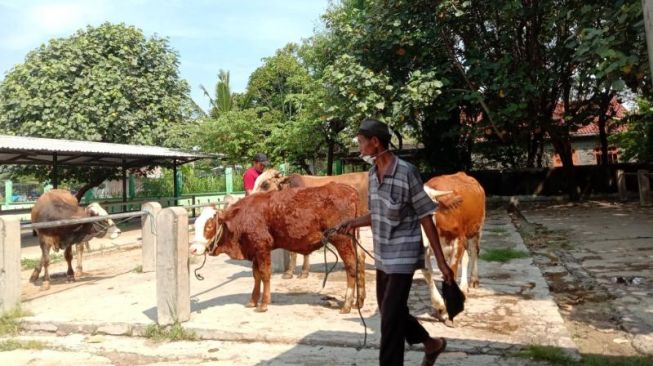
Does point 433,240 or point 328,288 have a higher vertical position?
point 433,240

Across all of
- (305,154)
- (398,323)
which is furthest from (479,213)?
(305,154)

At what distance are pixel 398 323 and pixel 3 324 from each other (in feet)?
15.6

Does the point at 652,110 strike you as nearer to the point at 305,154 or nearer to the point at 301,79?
the point at 305,154

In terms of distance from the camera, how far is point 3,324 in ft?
19.1

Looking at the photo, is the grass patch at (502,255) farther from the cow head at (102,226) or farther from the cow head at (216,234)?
the cow head at (102,226)

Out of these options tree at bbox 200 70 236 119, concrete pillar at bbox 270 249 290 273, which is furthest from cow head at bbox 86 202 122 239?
tree at bbox 200 70 236 119

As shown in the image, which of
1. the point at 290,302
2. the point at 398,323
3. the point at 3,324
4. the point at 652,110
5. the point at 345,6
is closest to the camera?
the point at 398,323

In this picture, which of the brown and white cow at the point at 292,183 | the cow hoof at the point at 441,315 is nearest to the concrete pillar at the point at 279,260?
the brown and white cow at the point at 292,183

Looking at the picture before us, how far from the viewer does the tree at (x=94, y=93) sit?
844 inches

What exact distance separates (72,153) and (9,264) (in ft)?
31.3

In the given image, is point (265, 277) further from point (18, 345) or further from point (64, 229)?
point (64, 229)

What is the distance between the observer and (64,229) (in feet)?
27.3

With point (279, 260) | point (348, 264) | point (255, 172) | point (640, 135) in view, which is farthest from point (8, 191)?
point (640, 135)

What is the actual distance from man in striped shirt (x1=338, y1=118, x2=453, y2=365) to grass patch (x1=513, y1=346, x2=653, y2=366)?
1.06 metres
